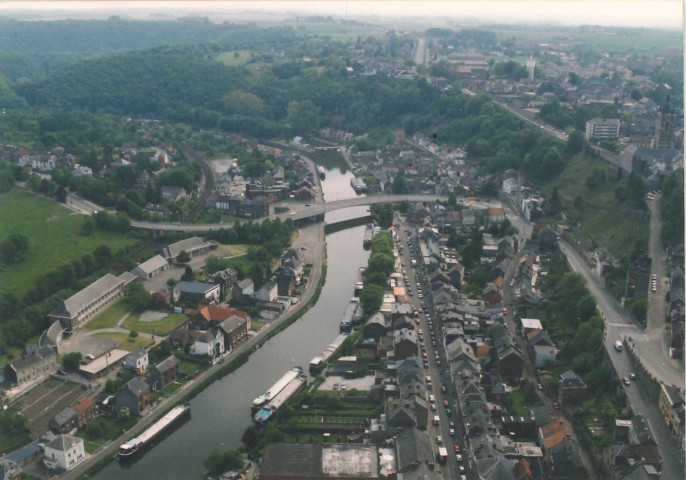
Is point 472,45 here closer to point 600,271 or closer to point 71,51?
point 71,51

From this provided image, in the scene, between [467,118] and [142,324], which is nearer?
[142,324]

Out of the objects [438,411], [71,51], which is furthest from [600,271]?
[71,51]

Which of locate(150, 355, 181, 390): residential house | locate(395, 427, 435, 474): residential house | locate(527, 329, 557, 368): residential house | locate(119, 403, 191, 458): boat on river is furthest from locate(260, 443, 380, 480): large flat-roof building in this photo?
locate(527, 329, 557, 368): residential house

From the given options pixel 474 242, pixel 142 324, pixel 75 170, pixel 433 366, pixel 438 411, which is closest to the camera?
pixel 438 411

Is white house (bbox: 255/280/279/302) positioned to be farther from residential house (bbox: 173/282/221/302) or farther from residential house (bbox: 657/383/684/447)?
residential house (bbox: 657/383/684/447)

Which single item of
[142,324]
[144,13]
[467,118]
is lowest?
[142,324]

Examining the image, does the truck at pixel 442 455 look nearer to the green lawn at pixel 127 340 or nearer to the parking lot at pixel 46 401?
the parking lot at pixel 46 401

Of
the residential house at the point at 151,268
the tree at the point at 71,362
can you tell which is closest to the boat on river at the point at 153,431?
the tree at the point at 71,362
